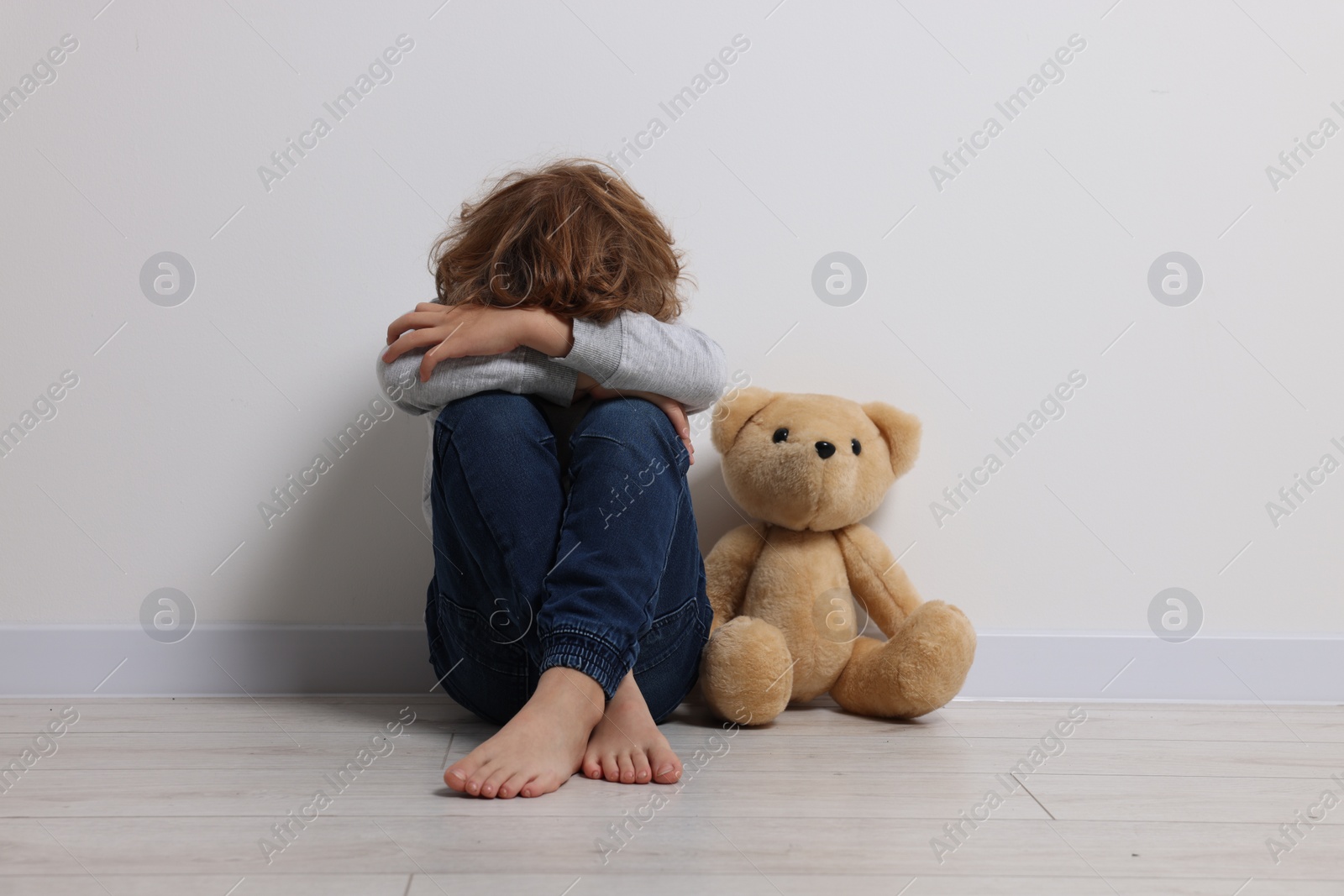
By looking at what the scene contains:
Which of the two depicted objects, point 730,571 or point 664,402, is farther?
point 730,571

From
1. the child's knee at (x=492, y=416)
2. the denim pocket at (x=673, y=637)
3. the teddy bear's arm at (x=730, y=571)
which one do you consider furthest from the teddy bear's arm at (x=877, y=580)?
the child's knee at (x=492, y=416)

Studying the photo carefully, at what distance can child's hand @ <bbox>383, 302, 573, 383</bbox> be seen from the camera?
90cm

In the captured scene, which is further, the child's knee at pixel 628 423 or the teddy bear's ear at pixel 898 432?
the teddy bear's ear at pixel 898 432

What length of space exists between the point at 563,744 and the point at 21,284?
3.00ft

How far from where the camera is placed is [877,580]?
3.79ft

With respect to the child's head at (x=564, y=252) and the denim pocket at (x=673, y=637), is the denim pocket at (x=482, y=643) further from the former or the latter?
the child's head at (x=564, y=252)

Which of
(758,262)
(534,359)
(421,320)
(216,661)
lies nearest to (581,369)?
(534,359)

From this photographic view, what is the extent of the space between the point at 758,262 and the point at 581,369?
402mm

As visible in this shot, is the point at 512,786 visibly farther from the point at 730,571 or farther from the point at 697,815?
the point at 730,571

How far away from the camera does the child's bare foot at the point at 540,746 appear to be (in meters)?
0.75

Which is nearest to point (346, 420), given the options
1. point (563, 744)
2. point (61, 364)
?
point (61, 364)

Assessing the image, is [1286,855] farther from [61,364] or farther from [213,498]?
[61,364]

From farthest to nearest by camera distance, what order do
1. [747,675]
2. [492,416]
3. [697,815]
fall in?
[747,675]
[492,416]
[697,815]

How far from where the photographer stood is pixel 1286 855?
2.27ft
